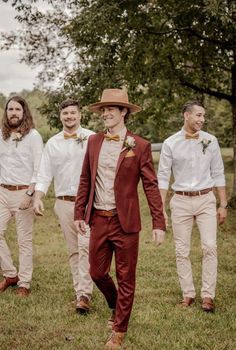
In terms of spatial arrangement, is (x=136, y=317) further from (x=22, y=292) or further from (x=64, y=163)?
(x=64, y=163)

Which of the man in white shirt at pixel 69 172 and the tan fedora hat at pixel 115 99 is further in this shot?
the man in white shirt at pixel 69 172

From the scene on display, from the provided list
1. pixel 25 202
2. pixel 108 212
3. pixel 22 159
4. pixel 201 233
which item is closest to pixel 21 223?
pixel 25 202

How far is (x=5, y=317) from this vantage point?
258 inches

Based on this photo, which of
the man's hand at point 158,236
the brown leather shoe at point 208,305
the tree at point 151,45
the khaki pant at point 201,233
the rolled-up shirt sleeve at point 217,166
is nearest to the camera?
the man's hand at point 158,236

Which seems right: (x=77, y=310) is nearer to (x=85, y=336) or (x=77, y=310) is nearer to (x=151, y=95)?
(x=85, y=336)

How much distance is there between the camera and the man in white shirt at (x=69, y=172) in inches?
268

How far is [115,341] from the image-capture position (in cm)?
553

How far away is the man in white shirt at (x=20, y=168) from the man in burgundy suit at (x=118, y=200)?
2.00 metres

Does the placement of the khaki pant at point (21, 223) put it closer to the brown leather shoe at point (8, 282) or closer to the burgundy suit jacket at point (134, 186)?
the brown leather shoe at point (8, 282)

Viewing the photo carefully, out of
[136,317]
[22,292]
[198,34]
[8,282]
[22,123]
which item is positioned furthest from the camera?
[198,34]

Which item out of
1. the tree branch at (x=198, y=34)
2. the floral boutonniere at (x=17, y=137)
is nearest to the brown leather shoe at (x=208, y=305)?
the floral boutonniere at (x=17, y=137)

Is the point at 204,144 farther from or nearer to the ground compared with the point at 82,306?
farther from the ground

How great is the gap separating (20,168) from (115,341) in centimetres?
307

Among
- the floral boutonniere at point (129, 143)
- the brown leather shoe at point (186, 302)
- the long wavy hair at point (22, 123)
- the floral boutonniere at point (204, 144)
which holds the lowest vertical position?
the brown leather shoe at point (186, 302)
